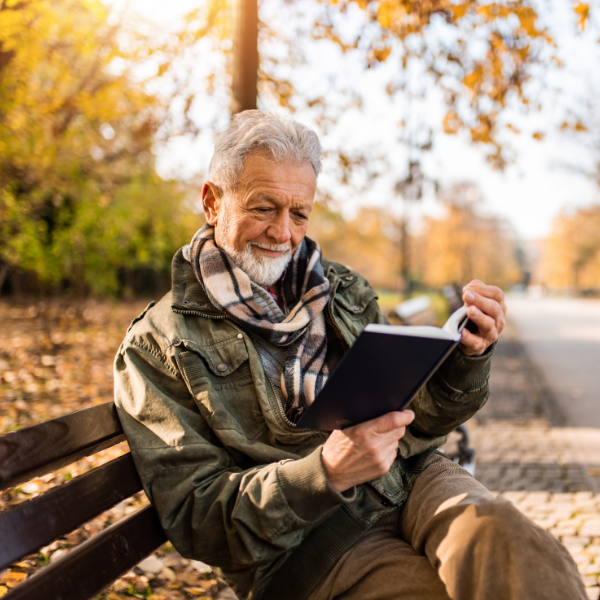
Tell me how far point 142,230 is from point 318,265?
511 inches

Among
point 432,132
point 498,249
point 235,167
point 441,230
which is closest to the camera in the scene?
point 235,167

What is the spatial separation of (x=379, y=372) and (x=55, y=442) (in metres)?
0.88

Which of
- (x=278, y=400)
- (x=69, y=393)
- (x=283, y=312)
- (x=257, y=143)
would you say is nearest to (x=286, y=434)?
(x=278, y=400)

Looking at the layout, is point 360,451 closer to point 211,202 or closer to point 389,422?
point 389,422

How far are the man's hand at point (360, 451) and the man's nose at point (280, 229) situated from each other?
78 centimetres

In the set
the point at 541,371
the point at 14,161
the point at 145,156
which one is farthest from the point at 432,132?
the point at 145,156

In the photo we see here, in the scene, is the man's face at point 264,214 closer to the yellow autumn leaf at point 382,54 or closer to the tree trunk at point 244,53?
the tree trunk at point 244,53

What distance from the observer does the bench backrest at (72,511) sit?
53.1 inches

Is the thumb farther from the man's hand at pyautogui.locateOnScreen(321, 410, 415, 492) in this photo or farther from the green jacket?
the green jacket

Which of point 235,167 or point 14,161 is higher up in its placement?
point 235,167

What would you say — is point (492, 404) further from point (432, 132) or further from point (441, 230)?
point (441, 230)

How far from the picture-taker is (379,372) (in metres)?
1.39

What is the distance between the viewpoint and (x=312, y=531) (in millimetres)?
1834

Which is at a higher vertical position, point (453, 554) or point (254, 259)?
point (254, 259)
